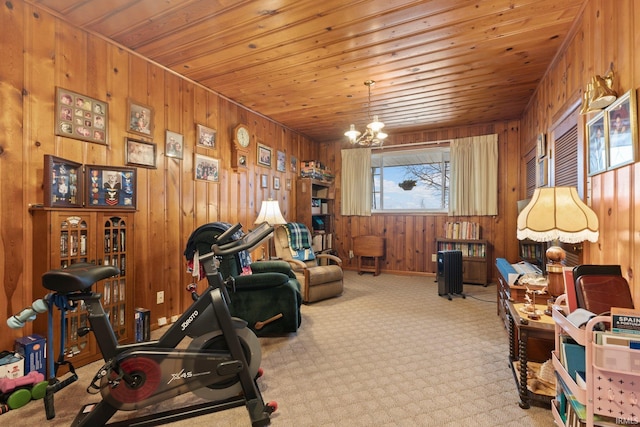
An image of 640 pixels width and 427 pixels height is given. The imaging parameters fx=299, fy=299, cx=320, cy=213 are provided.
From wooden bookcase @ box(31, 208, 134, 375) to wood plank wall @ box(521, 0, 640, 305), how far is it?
3182 millimetres

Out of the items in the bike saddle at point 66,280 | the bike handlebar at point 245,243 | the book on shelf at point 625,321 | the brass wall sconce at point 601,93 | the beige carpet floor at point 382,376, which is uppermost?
the brass wall sconce at point 601,93

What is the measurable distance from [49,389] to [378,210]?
507cm

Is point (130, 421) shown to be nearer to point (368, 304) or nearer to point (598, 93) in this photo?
point (368, 304)

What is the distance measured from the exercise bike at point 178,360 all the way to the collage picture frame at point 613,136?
6.30 feet

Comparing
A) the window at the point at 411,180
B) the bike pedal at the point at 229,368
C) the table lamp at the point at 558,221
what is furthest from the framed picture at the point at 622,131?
the window at the point at 411,180

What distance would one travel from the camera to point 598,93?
1686 mm

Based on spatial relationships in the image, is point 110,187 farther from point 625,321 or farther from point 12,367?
point 625,321

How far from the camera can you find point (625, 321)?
1.14 m

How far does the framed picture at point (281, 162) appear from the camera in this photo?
4984 mm

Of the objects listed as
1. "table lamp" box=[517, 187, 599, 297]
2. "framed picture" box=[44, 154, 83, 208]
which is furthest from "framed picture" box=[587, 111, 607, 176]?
"framed picture" box=[44, 154, 83, 208]

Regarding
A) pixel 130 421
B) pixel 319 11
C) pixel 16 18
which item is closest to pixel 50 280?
pixel 130 421

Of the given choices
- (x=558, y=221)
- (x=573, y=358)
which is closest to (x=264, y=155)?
(x=558, y=221)

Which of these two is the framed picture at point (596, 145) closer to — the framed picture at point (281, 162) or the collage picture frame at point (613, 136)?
the collage picture frame at point (613, 136)

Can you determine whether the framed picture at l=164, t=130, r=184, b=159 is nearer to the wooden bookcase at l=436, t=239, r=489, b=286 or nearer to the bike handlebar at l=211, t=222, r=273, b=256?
the bike handlebar at l=211, t=222, r=273, b=256
